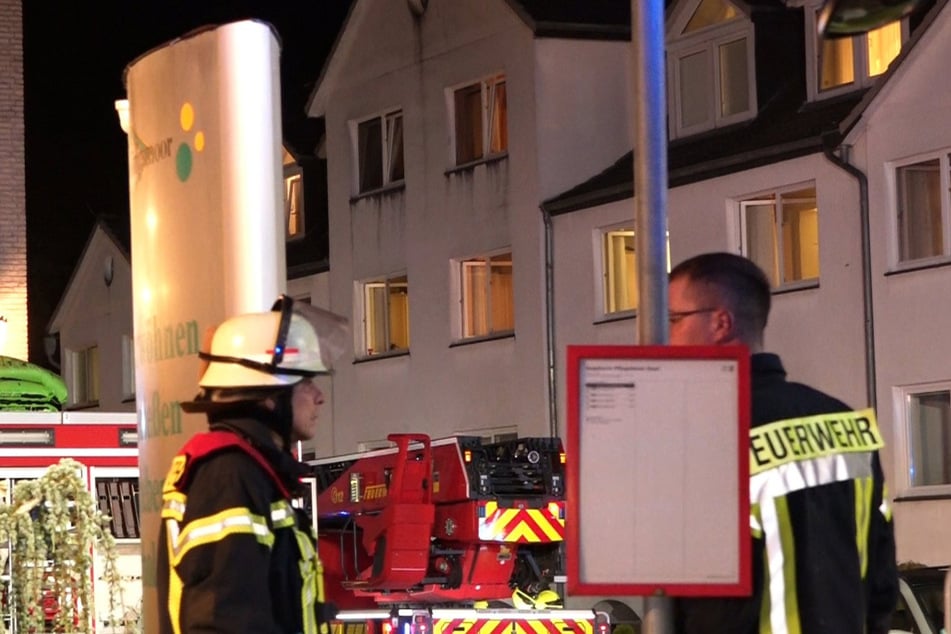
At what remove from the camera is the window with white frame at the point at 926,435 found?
22.6 m

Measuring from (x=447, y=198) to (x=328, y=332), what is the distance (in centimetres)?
2524

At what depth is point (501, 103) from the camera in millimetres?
29656

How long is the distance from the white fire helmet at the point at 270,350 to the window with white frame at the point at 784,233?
19191 mm

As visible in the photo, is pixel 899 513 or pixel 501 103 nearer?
pixel 899 513

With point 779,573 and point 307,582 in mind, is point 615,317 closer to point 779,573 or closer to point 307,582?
point 307,582

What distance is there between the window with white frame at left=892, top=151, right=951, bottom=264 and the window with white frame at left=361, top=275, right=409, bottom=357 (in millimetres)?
10636

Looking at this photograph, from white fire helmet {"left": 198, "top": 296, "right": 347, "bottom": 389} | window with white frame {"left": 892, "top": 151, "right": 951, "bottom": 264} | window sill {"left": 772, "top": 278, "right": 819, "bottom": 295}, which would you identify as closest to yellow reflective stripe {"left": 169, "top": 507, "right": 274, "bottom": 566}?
white fire helmet {"left": 198, "top": 296, "right": 347, "bottom": 389}

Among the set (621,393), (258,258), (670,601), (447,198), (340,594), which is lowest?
(340,594)

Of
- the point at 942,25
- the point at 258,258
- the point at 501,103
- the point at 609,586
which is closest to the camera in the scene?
the point at 609,586

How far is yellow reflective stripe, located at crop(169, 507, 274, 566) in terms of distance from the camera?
4.59 meters

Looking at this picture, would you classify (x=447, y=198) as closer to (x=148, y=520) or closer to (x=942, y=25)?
(x=942, y=25)

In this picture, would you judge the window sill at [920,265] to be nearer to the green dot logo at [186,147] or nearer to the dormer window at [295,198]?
the dormer window at [295,198]

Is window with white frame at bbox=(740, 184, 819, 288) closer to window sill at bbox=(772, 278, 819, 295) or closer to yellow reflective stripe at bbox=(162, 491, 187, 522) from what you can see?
window sill at bbox=(772, 278, 819, 295)

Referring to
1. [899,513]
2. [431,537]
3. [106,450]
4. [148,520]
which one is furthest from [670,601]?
[899,513]
